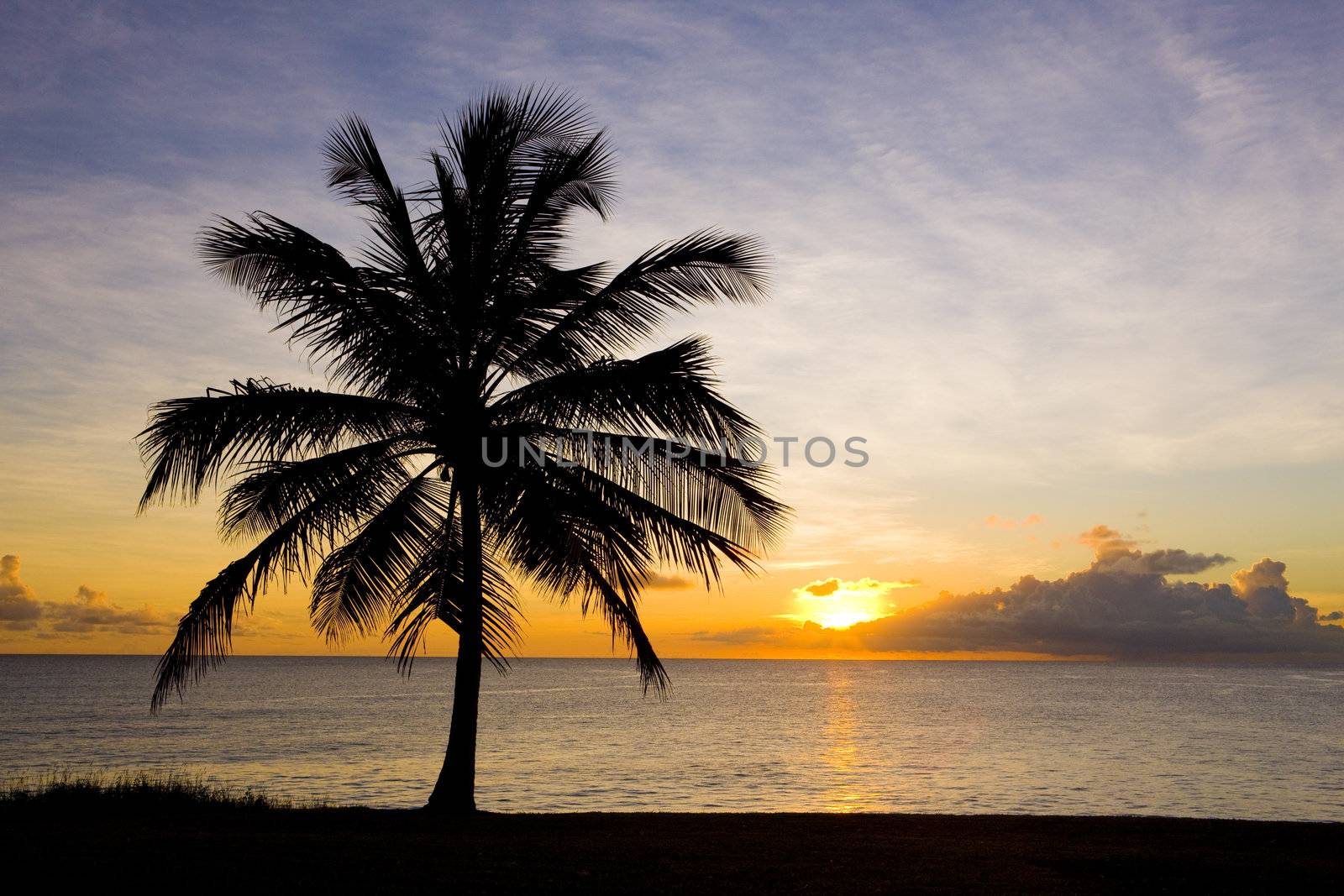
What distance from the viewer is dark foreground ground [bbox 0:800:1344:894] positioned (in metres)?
8.09

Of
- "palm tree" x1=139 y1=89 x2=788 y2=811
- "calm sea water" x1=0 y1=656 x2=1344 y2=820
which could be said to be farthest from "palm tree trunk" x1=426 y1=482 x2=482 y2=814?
"calm sea water" x1=0 y1=656 x2=1344 y2=820

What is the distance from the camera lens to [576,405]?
1227cm

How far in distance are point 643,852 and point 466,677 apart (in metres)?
4.05

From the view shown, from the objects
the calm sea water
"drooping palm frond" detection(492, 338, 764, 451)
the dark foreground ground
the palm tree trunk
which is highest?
"drooping palm frond" detection(492, 338, 764, 451)

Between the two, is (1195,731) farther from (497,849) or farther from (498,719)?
(497,849)

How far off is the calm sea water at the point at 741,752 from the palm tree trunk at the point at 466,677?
15.6 m

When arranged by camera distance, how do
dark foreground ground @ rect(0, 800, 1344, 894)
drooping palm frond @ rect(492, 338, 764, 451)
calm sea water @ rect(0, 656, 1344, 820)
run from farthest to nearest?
1. calm sea water @ rect(0, 656, 1344, 820)
2. drooping palm frond @ rect(492, 338, 764, 451)
3. dark foreground ground @ rect(0, 800, 1344, 894)

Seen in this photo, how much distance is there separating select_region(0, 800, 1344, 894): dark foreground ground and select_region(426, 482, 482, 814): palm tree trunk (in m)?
0.58

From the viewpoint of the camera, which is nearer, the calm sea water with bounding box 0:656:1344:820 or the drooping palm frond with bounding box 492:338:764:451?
the drooping palm frond with bounding box 492:338:764:451

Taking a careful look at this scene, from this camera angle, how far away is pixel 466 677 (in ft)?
41.5

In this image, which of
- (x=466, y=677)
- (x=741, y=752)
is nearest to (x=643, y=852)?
(x=466, y=677)

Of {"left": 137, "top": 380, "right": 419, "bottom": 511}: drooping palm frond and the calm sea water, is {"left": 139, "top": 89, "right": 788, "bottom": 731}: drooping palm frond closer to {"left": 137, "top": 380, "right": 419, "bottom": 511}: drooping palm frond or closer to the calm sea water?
{"left": 137, "top": 380, "right": 419, "bottom": 511}: drooping palm frond

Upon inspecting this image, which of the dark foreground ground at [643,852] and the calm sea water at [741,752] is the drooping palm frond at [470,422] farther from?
the calm sea water at [741,752]

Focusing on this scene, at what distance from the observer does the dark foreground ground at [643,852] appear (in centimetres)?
809
